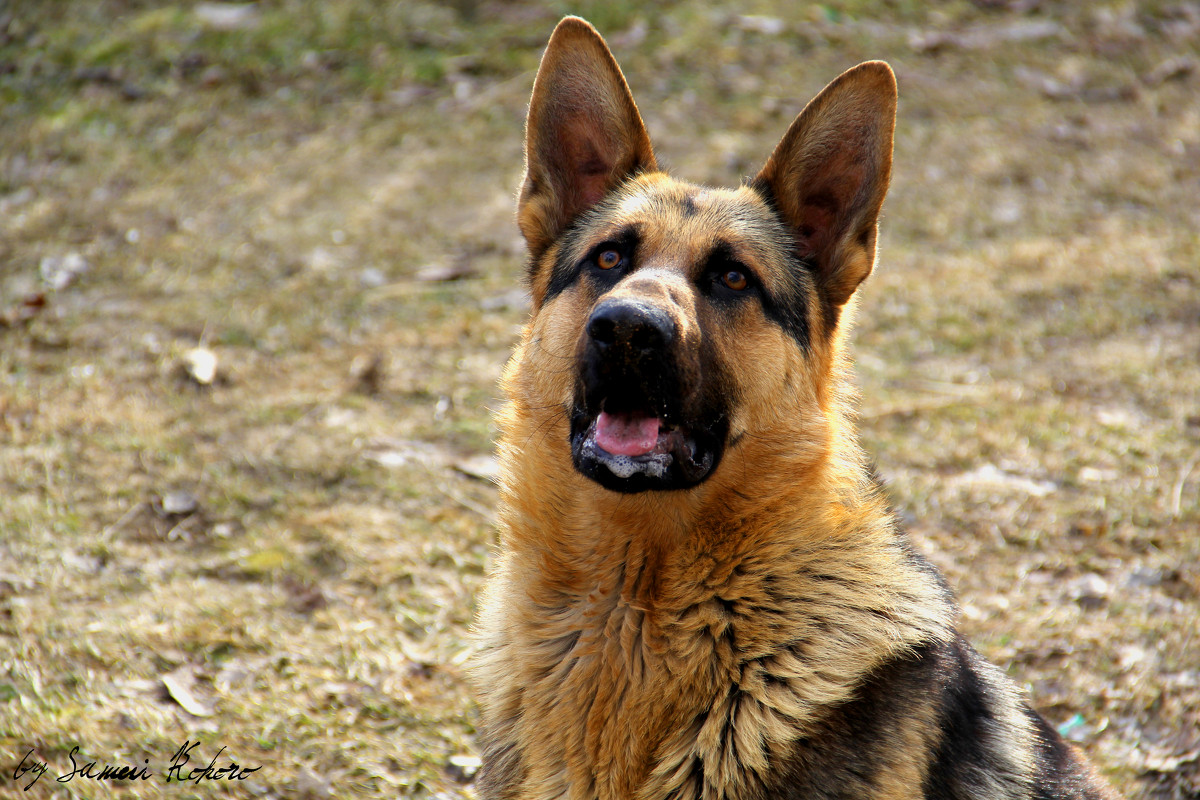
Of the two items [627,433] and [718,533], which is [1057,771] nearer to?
[718,533]

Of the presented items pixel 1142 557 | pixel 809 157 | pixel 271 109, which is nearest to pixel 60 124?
pixel 271 109

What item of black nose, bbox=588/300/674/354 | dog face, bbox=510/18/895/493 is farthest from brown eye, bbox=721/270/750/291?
black nose, bbox=588/300/674/354

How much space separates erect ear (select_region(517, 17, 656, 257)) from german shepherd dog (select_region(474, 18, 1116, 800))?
16 mm

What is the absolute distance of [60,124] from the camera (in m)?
8.27

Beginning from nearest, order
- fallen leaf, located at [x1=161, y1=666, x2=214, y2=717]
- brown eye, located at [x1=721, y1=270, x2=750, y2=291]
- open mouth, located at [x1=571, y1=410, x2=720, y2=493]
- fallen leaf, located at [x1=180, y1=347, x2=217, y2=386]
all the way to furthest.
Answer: open mouth, located at [x1=571, y1=410, x2=720, y2=493], brown eye, located at [x1=721, y1=270, x2=750, y2=291], fallen leaf, located at [x1=161, y1=666, x2=214, y2=717], fallen leaf, located at [x1=180, y1=347, x2=217, y2=386]

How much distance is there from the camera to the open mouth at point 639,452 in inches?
123

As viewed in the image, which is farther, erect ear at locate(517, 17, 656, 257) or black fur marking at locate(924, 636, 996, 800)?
erect ear at locate(517, 17, 656, 257)

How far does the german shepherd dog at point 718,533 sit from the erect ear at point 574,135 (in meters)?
0.02

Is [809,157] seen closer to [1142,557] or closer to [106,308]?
[1142,557]

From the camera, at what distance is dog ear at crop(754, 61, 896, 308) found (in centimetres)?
352

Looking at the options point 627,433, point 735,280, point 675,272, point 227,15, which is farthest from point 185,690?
point 227,15

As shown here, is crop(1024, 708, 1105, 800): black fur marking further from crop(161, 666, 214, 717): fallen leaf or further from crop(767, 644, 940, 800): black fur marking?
crop(161, 666, 214, 717): fallen leaf

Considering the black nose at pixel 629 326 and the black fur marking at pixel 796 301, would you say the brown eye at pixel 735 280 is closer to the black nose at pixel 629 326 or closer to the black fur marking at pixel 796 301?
the black fur marking at pixel 796 301
